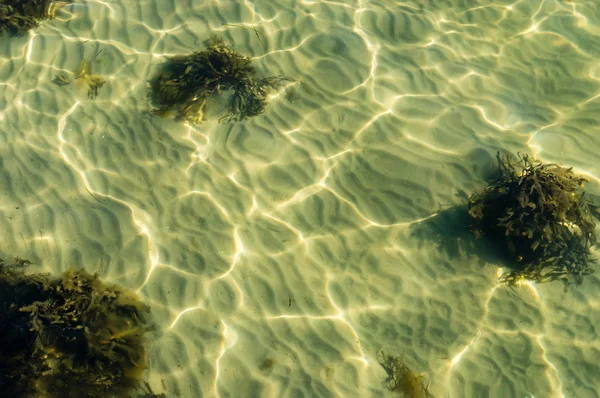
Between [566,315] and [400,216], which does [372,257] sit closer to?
[400,216]

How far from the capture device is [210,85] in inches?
237

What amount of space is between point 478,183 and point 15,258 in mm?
5331

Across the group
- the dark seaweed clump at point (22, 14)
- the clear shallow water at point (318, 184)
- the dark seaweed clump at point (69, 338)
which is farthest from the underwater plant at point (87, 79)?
the dark seaweed clump at point (69, 338)

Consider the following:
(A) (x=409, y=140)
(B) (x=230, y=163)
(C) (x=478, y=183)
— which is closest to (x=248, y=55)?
(B) (x=230, y=163)

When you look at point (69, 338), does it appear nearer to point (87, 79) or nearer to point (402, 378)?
point (402, 378)

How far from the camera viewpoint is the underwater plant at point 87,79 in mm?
6171

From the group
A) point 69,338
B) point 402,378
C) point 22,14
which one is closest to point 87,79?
point 22,14

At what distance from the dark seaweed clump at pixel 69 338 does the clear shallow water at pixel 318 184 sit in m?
0.27

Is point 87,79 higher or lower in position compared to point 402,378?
higher

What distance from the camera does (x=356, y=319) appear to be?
4551mm

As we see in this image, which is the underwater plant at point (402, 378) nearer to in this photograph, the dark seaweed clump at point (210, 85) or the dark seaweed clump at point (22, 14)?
the dark seaweed clump at point (210, 85)

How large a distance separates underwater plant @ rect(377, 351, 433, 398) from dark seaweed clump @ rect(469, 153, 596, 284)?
144 centimetres

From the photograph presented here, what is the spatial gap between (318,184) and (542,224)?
2.46m

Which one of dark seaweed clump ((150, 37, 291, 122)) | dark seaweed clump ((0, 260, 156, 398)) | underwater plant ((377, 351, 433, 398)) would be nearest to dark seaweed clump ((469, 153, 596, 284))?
underwater plant ((377, 351, 433, 398))
